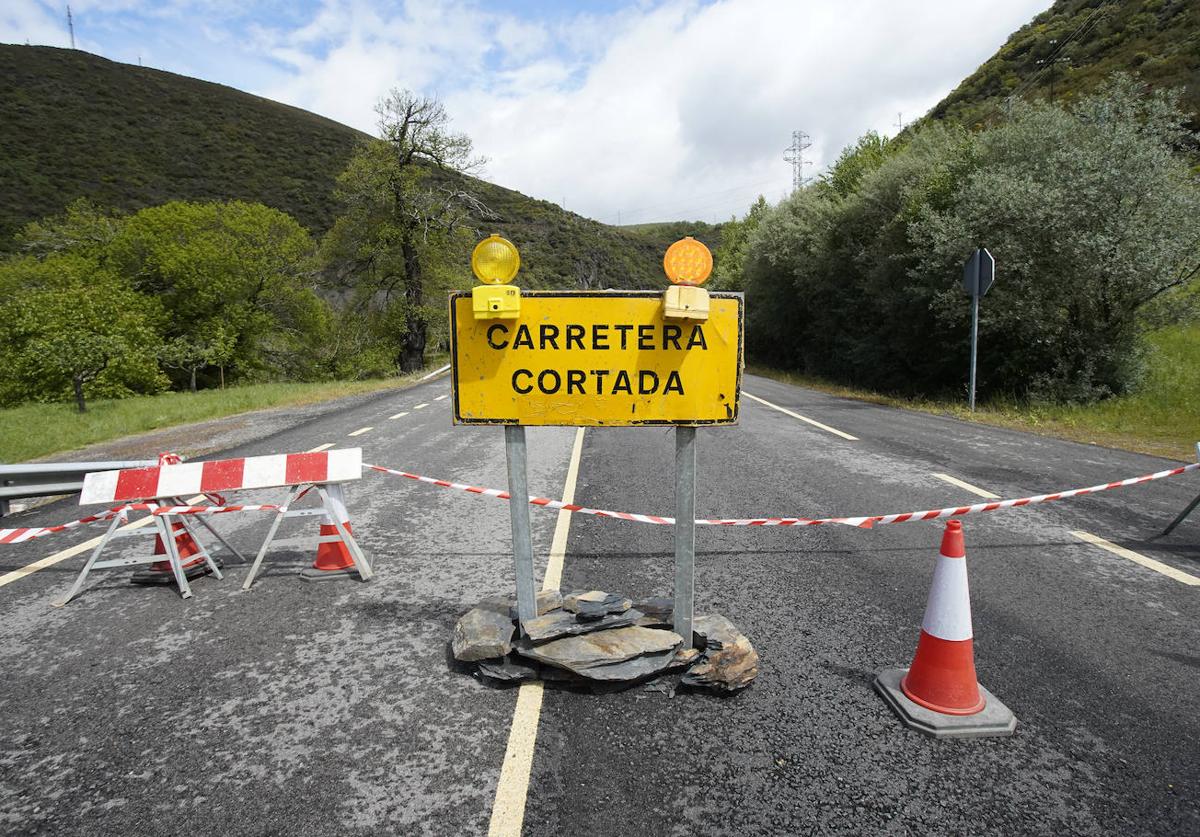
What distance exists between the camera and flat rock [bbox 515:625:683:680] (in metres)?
3.13

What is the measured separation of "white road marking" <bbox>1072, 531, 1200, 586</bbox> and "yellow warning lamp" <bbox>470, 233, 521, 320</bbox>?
5.16 metres

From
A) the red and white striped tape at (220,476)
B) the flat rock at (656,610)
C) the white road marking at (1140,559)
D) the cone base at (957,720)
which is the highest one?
the red and white striped tape at (220,476)

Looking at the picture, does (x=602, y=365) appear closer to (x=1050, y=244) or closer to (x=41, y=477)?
(x=41, y=477)

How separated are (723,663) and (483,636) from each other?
130 centimetres

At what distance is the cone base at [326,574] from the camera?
4.75 metres

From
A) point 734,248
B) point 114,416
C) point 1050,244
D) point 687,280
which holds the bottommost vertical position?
point 114,416

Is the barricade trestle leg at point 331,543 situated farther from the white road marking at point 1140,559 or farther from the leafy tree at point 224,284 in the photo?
the leafy tree at point 224,284

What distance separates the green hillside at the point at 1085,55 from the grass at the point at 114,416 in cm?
3635

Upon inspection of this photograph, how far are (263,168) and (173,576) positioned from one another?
86336mm

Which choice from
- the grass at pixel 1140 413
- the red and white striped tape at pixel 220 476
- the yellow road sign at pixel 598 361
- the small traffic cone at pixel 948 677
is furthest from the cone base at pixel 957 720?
the grass at pixel 1140 413

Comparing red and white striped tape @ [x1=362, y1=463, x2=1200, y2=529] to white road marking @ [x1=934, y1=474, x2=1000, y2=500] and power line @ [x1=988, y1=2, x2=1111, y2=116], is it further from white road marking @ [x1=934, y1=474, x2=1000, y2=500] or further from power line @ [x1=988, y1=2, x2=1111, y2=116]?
power line @ [x1=988, y1=2, x2=1111, y2=116]

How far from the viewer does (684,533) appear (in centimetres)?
333

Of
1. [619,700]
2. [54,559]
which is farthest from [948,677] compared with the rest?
[54,559]

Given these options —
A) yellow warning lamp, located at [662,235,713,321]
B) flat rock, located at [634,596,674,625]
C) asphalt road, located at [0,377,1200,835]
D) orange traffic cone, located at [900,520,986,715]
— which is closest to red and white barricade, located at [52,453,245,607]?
asphalt road, located at [0,377,1200,835]
